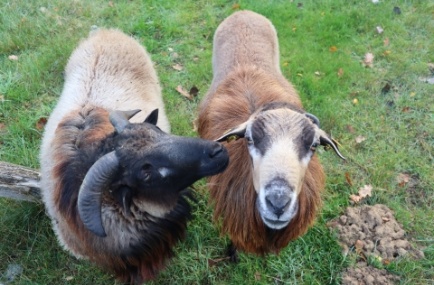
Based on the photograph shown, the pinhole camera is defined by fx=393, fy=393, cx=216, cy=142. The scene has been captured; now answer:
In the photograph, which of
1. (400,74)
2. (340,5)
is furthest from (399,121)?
(340,5)

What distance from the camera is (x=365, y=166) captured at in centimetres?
521

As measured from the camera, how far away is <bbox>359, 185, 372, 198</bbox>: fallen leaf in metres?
A: 4.88

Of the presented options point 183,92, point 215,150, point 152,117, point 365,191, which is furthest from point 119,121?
point 365,191

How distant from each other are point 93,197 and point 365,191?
3.43m

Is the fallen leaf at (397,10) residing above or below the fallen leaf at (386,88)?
above

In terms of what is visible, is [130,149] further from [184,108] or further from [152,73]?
[184,108]

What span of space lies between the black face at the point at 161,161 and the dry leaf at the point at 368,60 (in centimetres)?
431

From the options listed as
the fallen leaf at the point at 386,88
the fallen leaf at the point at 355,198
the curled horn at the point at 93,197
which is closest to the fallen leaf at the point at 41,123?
the curled horn at the point at 93,197

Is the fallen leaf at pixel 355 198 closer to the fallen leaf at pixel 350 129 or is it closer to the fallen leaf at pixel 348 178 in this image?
the fallen leaf at pixel 348 178

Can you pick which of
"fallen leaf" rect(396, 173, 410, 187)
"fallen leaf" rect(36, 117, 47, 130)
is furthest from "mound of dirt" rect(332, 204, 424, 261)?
"fallen leaf" rect(36, 117, 47, 130)

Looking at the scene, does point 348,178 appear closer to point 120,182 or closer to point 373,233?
point 373,233

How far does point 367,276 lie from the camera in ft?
13.5

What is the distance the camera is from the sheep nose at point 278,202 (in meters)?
2.76

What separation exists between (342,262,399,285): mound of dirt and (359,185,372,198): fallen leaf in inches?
37.8
